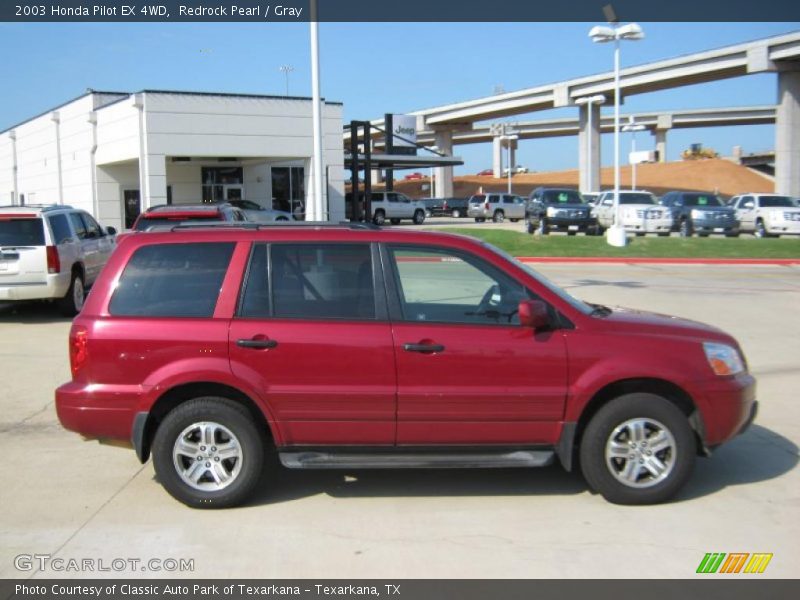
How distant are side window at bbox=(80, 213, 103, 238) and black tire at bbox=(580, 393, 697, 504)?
11.8 meters

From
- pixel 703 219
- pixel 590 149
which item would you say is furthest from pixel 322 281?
pixel 590 149

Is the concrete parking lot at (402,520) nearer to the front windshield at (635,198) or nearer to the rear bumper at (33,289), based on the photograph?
the rear bumper at (33,289)

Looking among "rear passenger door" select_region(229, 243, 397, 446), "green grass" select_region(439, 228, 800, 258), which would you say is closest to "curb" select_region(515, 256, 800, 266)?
"green grass" select_region(439, 228, 800, 258)

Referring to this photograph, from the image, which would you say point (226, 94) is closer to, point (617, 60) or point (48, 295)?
point (617, 60)

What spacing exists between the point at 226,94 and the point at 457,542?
32.0 metres

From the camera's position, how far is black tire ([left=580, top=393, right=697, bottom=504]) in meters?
5.21

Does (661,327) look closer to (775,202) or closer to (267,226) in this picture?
(267,226)

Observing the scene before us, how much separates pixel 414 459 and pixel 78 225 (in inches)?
434

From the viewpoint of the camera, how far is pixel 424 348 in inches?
202

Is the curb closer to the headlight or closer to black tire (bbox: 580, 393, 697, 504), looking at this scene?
the headlight

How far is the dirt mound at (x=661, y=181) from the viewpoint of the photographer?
10238 cm

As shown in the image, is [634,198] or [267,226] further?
[634,198]

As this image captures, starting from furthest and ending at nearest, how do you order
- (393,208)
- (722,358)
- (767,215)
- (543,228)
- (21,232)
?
(393,208), (543,228), (767,215), (21,232), (722,358)
